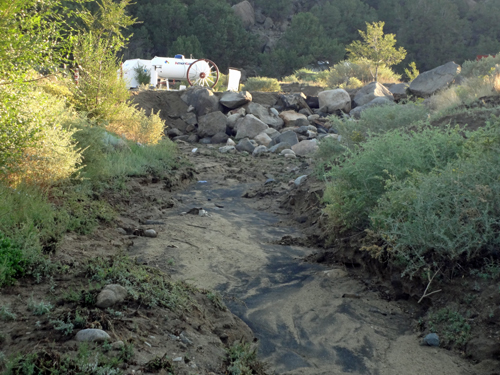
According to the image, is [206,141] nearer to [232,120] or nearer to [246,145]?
[232,120]

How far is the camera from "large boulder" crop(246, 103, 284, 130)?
15.7 meters

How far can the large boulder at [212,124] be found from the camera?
49.4 feet

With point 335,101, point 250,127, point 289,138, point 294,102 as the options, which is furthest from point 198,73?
point 289,138

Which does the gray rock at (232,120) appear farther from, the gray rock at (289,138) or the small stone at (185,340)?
the small stone at (185,340)

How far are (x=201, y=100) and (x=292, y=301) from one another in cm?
1310

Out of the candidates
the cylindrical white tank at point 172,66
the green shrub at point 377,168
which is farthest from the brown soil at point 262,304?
the cylindrical white tank at point 172,66

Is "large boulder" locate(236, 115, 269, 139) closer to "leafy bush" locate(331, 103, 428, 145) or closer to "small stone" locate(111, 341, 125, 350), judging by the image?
"leafy bush" locate(331, 103, 428, 145)

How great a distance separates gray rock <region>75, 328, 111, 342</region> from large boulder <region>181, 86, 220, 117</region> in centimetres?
1393

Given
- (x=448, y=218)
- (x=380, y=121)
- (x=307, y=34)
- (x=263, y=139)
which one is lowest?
(x=263, y=139)

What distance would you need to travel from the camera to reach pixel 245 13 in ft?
139

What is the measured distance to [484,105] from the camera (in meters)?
8.22

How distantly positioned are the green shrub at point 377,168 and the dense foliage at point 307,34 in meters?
28.7

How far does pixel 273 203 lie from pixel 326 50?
29614 mm

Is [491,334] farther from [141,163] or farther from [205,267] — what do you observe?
[141,163]
